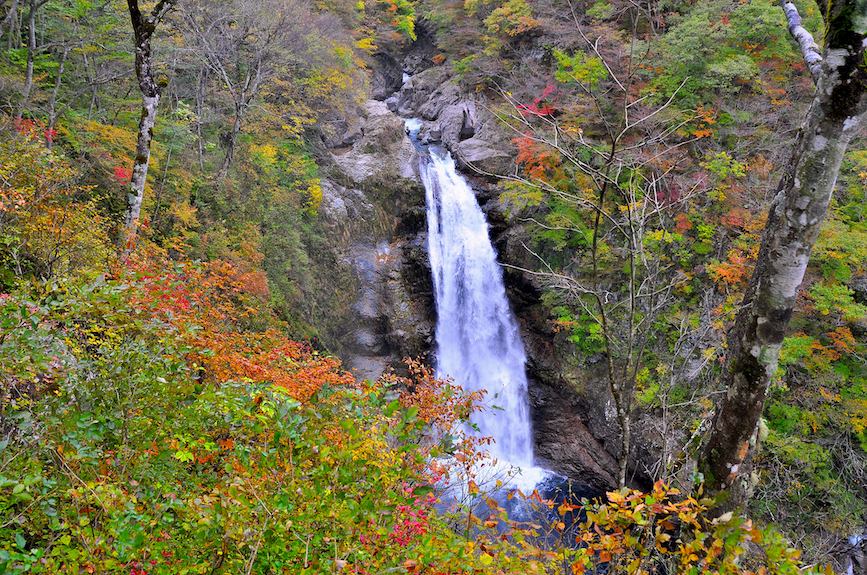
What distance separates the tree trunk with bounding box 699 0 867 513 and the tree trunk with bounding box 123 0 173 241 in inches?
329

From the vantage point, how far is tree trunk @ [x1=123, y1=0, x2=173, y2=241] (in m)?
6.75

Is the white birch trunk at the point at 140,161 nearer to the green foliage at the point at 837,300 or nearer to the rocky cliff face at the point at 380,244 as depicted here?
the rocky cliff face at the point at 380,244

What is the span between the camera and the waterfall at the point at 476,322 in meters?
15.9

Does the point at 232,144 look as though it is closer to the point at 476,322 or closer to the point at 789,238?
the point at 476,322

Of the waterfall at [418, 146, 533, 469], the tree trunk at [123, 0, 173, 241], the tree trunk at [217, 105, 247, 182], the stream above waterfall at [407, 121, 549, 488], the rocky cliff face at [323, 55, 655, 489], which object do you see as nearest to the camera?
the tree trunk at [123, 0, 173, 241]

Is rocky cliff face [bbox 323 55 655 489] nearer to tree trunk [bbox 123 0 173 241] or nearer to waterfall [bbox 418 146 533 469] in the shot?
waterfall [bbox 418 146 533 469]

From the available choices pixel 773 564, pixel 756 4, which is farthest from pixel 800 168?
pixel 756 4

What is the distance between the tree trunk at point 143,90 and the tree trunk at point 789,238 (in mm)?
8354

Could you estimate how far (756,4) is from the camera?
11320 millimetres

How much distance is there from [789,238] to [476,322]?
1433cm

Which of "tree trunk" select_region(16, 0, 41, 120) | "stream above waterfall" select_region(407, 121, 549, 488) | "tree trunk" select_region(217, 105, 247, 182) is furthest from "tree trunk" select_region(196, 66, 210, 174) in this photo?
"stream above waterfall" select_region(407, 121, 549, 488)

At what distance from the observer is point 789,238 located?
253 centimetres

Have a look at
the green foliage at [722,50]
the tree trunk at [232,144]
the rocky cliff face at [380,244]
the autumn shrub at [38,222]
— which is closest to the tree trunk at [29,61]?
the autumn shrub at [38,222]

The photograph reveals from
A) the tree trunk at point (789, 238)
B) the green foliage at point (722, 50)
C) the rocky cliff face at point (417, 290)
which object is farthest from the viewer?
the rocky cliff face at point (417, 290)
